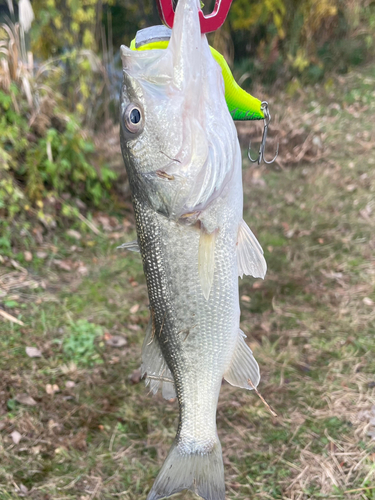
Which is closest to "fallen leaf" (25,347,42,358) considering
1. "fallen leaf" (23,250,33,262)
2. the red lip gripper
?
"fallen leaf" (23,250,33,262)

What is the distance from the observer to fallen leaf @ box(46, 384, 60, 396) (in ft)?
9.80

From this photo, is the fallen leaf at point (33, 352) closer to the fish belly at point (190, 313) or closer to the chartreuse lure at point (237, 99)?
the fish belly at point (190, 313)

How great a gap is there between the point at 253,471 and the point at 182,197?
78.4 inches

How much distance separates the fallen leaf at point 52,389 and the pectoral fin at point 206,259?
2.10 m

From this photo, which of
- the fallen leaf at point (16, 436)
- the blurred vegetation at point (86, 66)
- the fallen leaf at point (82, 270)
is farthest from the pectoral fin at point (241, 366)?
the blurred vegetation at point (86, 66)

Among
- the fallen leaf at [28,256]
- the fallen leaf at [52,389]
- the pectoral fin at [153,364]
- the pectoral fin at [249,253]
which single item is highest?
the pectoral fin at [249,253]

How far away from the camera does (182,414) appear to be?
5.31 feet

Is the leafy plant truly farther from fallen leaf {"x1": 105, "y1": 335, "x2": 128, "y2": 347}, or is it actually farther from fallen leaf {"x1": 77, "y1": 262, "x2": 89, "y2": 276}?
fallen leaf {"x1": 77, "y1": 262, "x2": 89, "y2": 276}

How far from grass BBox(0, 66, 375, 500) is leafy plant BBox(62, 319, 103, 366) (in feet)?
0.04

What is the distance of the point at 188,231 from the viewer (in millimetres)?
1443

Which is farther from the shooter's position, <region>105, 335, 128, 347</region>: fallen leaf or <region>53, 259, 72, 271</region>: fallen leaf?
<region>53, 259, 72, 271</region>: fallen leaf

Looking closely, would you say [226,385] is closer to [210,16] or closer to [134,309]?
[134,309]

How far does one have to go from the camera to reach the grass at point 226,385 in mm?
2482

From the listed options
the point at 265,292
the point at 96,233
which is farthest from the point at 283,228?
the point at 96,233
